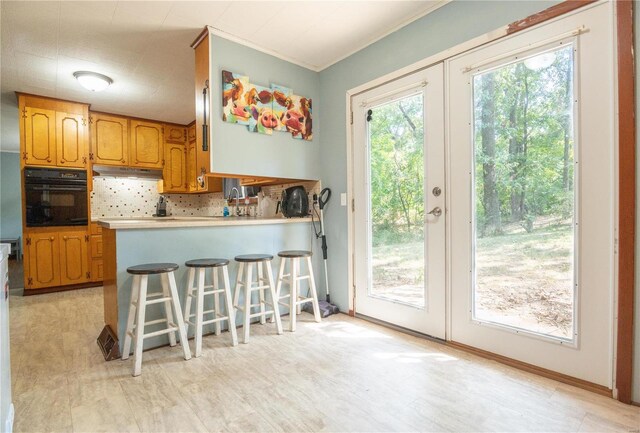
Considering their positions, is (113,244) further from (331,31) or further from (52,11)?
(331,31)

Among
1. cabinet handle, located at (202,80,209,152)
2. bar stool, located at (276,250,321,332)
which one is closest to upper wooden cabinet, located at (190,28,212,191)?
cabinet handle, located at (202,80,209,152)

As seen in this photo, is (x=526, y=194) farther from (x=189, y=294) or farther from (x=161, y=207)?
(x=161, y=207)

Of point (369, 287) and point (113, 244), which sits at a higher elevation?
point (113, 244)

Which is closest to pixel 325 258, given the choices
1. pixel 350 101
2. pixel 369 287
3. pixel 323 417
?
pixel 369 287

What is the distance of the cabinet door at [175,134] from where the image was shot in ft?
17.5

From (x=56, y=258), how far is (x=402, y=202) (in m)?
4.38

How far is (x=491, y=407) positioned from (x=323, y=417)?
827 mm

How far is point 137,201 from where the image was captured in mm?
5406

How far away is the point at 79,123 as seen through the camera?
4.27 meters

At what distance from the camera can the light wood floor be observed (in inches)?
57.0

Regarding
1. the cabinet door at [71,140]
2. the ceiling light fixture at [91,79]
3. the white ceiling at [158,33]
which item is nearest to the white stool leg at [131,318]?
the white ceiling at [158,33]

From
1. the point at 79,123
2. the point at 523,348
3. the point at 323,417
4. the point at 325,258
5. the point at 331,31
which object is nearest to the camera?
the point at 323,417

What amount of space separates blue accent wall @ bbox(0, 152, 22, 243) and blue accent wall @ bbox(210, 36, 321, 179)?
766 centimetres

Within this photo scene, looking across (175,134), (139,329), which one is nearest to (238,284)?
(139,329)
